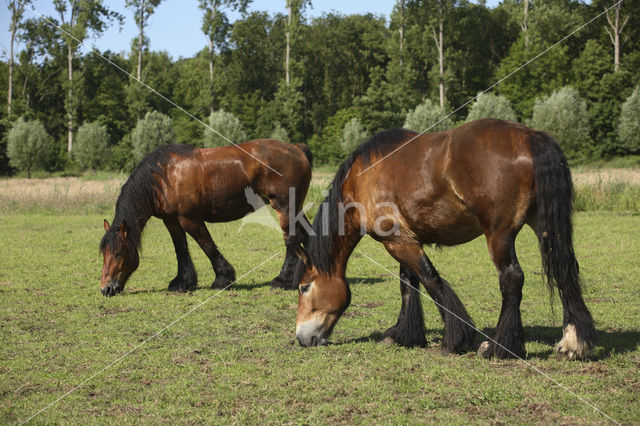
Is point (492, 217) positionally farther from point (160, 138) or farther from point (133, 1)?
point (133, 1)

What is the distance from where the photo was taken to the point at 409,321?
5246mm

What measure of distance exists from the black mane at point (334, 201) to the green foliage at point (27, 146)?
38661mm

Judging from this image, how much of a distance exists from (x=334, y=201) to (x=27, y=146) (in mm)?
38890

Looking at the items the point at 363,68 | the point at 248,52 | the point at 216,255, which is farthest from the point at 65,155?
the point at 216,255

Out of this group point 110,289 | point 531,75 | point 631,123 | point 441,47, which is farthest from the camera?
point 531,75

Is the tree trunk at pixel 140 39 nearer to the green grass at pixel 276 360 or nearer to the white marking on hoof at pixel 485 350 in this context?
the green grass at pixel 276 360

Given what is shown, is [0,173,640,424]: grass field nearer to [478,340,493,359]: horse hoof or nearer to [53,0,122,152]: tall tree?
[478,340,493,359]: horse hoof

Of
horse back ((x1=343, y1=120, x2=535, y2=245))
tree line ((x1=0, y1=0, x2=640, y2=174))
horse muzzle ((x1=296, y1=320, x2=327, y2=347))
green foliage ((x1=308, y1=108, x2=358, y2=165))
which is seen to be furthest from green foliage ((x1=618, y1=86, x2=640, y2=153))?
horse muzzle ((x1=296, y1=320, x2=327, y2=347))

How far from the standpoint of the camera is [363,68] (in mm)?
57781

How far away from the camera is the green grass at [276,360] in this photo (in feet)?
12.4

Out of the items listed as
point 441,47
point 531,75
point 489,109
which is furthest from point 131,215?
point 531,75

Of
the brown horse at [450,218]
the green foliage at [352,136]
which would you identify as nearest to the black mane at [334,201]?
the brown horse at [450,218]

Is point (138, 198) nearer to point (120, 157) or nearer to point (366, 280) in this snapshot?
point (366, 280)

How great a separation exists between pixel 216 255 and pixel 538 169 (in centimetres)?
523
